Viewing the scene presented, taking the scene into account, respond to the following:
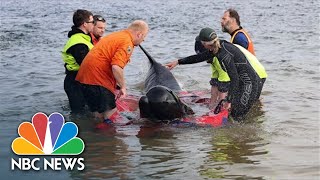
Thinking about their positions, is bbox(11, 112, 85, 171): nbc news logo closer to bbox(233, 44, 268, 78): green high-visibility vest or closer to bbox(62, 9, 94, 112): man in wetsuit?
bbox(62, 9, 94, 112): man in wetsuit

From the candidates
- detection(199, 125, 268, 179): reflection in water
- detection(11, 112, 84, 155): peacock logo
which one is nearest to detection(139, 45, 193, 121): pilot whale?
detection(199, 125, 268, 179): reflection in water

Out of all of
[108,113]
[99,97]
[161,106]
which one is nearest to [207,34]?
[161,106]

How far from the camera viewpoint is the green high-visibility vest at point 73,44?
8539 mm

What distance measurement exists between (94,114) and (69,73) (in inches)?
32.1

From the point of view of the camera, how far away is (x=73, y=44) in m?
8.50

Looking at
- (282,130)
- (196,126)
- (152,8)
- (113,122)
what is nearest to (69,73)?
(113,122)

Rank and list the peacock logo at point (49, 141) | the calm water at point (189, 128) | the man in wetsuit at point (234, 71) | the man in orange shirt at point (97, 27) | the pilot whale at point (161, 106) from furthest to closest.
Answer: the man in orange shirt at point (97, 27), the pilot whale at point (161, 106), the man in wetsuit at point (234, 71), the peacock logo at point (49, 141), the calm water at point (189, 128)

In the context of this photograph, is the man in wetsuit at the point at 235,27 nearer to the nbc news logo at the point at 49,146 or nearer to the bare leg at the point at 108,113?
the bare leg at the point at 108,113

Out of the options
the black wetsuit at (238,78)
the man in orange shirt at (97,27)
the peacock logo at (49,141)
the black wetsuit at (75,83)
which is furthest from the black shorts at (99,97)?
the black wetsuit at (238,78)

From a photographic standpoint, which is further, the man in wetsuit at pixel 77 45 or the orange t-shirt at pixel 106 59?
the man in wetsuit at pixel 77 45

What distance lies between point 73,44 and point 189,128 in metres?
2.32

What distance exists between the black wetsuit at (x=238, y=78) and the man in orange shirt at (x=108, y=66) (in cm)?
125

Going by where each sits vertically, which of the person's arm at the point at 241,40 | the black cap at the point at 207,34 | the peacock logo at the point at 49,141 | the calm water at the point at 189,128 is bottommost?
the calm water at the point at 189,128

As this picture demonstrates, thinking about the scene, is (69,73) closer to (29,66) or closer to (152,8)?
(29,66)
